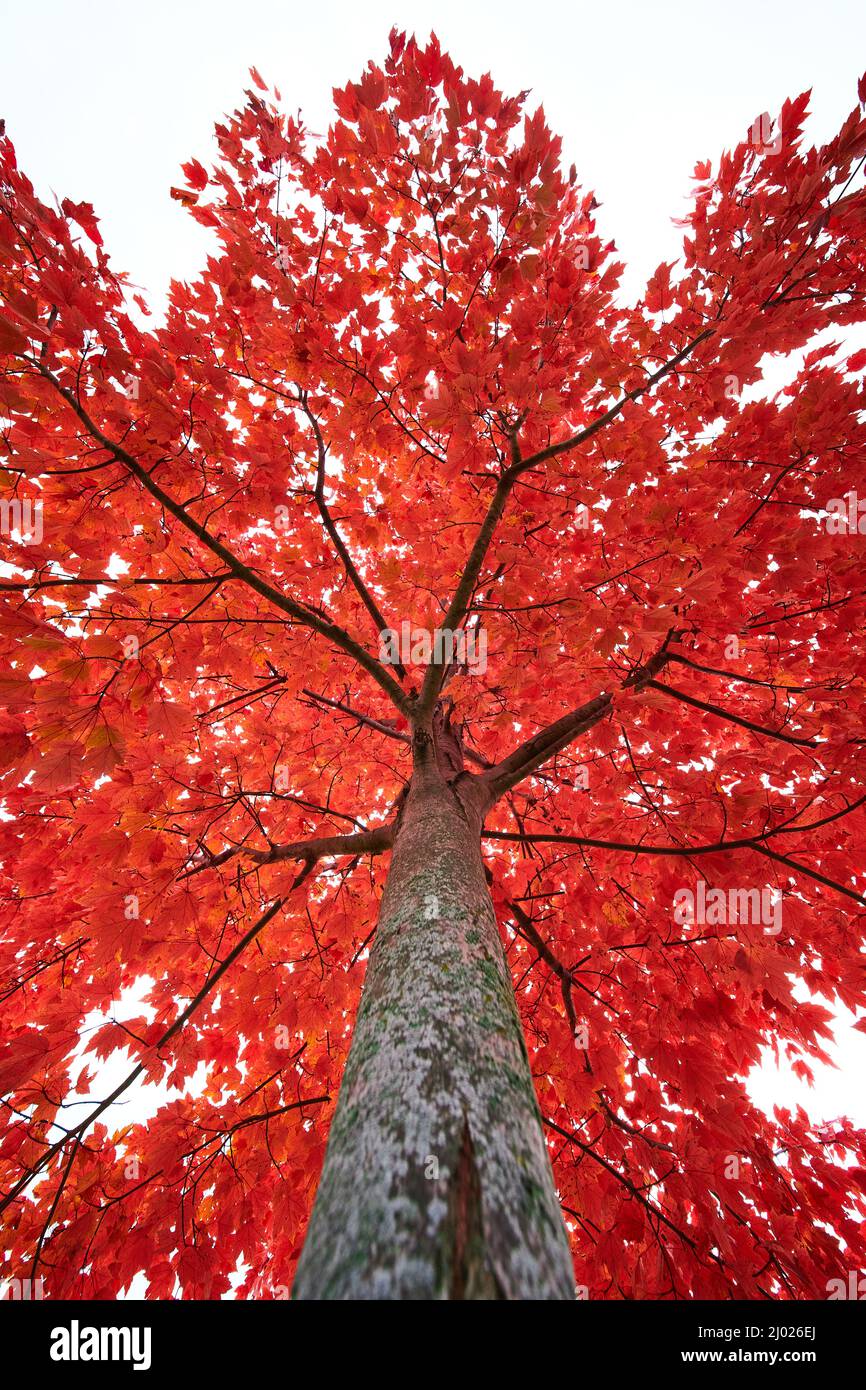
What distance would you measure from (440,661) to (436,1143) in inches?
81.7

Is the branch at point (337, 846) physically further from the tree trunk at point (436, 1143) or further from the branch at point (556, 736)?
the tree trunk at point (436, 1143)

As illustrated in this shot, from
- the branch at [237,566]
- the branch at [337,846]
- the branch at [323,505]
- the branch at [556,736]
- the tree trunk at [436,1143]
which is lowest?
the tree trunk at [436,1143]

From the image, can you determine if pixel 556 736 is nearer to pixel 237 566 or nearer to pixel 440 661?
pixel 440 661

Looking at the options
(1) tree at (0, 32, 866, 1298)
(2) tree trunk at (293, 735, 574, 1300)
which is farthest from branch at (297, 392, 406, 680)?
(2) tree trunk at (293, 735, 574, 1300)

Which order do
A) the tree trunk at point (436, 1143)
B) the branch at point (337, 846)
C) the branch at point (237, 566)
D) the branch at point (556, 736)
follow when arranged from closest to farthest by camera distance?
the tree trunk at point (436, 1143) → the branch at point (237, 566) → the branch at point (337, 846) → the branch at point (556, 736)

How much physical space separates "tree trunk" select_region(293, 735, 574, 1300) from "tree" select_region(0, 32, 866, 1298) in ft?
0.26

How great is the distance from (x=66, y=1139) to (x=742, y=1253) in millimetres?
2973

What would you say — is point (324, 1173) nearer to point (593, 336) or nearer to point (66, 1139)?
point (66, 1139)

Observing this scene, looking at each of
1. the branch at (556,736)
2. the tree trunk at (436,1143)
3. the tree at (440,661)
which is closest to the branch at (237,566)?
the tree at (440,661)

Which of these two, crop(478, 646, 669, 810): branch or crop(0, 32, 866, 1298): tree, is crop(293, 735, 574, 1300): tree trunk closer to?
crop(0, 32, 866, 1298): tree

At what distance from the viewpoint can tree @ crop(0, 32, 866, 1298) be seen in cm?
228

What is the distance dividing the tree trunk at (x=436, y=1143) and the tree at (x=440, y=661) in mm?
79

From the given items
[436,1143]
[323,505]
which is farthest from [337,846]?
[436,1143]

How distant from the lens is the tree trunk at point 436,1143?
32.1 inches
